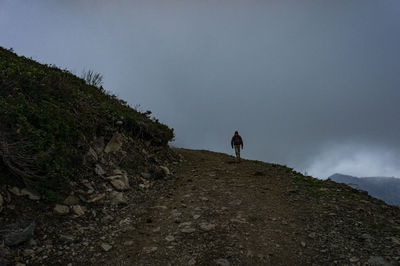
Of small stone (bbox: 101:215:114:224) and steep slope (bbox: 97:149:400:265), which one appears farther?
small stone (bbox: 101:215:114:224)

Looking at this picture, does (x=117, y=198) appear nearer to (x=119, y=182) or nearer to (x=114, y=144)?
(x=119, y=182)

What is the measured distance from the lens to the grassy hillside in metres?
5.22

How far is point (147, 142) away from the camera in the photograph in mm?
11898

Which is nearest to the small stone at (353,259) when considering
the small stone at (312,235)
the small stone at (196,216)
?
the small stone at (312,235)

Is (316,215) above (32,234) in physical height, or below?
above

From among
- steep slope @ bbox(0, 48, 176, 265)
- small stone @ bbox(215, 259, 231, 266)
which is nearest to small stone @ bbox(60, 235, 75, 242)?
steep slope @ bbox(0, 48, 176, 265)

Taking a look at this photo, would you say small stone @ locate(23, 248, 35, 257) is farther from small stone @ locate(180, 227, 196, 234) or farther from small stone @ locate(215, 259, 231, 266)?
small stone @ locate(215, 259, 231, 266)

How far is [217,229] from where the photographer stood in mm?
5477

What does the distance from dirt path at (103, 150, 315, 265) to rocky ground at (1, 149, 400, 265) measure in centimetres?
2

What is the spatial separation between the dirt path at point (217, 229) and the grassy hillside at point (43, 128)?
2567mm

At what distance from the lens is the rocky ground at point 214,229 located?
4.30m

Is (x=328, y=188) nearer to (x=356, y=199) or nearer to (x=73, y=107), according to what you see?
(x=356, y=199)

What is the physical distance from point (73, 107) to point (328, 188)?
11449 millimetres

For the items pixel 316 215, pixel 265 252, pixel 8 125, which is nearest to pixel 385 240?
pixel 316 215
